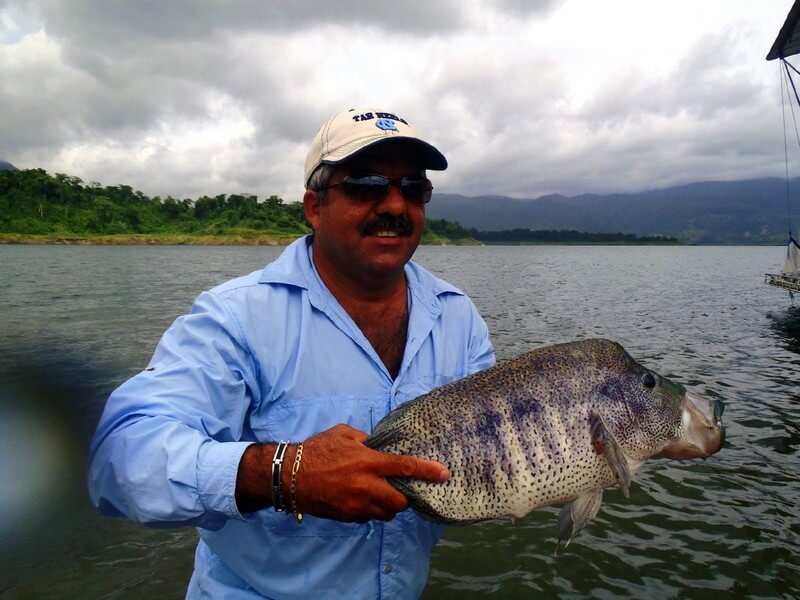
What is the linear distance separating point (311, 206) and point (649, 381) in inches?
99.2

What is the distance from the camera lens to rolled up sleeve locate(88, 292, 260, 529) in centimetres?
209

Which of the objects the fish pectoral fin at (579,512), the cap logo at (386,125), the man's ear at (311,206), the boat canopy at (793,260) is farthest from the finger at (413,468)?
the boat canopy at (793,260)

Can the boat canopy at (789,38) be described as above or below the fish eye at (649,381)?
above

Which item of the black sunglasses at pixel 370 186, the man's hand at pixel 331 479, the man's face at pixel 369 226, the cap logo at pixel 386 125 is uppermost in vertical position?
the cap logo at pixel 386 125

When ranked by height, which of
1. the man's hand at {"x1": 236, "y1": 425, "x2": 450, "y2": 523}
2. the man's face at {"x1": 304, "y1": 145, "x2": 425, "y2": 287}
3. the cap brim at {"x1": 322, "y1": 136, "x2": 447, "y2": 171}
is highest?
the cap brim at {"x1": 322, "y1": 136, "x2": 447, "y2": 171}

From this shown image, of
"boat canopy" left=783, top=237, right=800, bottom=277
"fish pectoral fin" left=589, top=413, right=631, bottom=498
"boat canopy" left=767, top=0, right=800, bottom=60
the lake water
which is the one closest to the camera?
"fish pectoral fin" left=589, top=413, right=631, bottom=498

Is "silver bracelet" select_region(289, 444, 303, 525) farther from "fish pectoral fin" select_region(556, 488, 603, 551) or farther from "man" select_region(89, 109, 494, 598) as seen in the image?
"fish pectoral fin" select_region(556, 488, 603, 551)

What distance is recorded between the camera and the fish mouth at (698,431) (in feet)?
11.0

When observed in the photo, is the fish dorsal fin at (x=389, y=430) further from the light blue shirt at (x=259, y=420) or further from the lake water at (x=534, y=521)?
the lake water at (x=534, y=521)

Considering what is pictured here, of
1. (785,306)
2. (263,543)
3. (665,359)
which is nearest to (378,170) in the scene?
(263,543)

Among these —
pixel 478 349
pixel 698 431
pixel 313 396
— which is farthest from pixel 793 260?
pixel 313 396

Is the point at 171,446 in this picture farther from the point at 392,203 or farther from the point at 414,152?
the point at 414,152

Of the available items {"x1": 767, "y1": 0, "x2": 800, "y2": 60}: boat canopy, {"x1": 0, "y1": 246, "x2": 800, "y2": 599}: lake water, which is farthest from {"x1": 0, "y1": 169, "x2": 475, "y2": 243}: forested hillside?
{"x1": 0, "y1": 246, "x2": 800, "y2": 599}: lake water

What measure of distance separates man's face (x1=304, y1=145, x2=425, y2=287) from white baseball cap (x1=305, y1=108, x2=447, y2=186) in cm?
11
